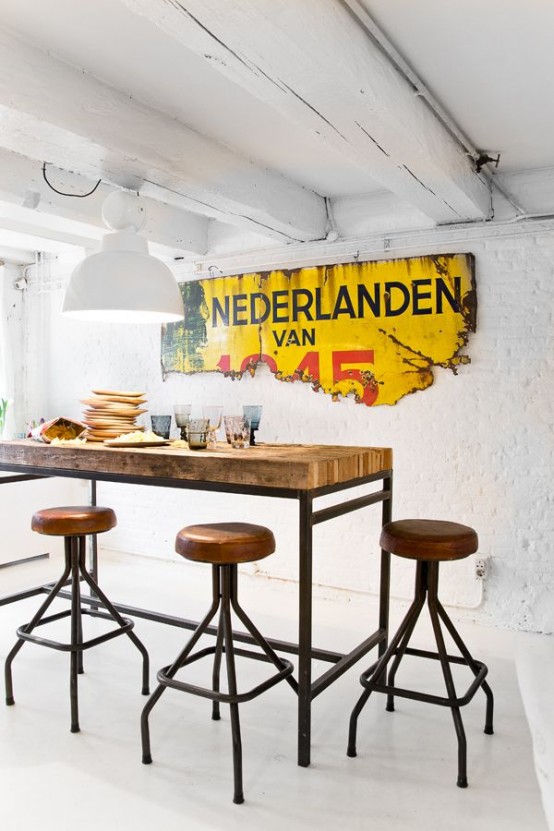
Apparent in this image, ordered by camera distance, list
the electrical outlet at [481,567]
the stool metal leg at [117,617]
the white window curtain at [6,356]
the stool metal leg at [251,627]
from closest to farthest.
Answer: the stool metal leg at [251,627], the stool metal leg at [117,617], the electrical outlet at [481,567], the white window curtain at [6,356]

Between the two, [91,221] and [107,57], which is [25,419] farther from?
[107,57]

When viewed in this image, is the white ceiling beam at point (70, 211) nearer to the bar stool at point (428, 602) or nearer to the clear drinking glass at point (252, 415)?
the clear drinking glass at point (252, 415)

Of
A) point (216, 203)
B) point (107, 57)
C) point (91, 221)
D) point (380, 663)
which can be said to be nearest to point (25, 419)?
point (91, 221)

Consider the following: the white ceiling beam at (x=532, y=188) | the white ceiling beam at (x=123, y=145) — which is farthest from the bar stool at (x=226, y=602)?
the white ceiling beam at (x=532, y=188)

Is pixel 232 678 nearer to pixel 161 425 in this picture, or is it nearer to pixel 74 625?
pixel 74 625

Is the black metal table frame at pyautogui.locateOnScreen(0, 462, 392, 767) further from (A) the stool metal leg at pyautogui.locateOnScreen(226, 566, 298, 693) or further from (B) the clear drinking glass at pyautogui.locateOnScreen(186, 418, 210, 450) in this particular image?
(B) the clear drinking glass at pyautogui.locateOnScreen(186, 418, 210, 450)

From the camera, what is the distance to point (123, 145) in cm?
309

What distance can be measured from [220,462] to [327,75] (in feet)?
4.76

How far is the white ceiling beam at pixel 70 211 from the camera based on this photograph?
387 centimetres

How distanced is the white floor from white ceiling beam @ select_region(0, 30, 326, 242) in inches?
101

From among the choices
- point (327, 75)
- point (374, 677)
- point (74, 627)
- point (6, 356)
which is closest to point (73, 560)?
point (74, 627)

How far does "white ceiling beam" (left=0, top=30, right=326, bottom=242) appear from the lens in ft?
8.72

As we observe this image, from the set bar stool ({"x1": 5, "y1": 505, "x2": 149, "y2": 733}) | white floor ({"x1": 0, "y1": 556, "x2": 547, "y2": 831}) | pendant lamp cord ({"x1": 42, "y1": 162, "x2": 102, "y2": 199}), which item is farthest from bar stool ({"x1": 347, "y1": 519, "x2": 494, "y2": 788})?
pendant lamp cord ({"x1": 42, "y1": 162, "x2": 102, "y2": 199})

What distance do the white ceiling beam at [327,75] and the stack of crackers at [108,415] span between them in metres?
1.64
